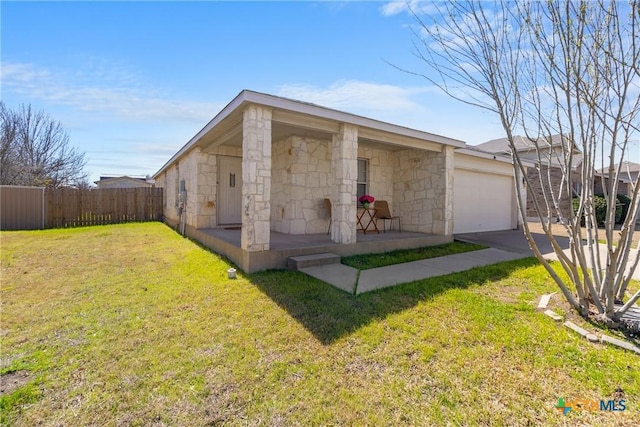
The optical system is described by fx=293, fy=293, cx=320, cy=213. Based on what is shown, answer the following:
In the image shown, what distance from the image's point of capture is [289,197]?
735 cm

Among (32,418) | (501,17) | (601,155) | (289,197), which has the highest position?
(501,17)

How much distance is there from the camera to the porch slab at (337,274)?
420 cm

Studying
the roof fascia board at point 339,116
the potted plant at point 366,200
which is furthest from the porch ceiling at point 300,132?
the potted plant at point 366,200

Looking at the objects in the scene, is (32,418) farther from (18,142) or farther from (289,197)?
(18,142)

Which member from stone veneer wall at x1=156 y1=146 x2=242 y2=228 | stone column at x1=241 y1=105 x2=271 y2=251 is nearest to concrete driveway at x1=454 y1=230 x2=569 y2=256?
stone column at x1=241 y1=105 x2=271 y2=251

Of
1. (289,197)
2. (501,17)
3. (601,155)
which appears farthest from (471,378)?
(289,197)

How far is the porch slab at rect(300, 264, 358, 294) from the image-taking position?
420 cm

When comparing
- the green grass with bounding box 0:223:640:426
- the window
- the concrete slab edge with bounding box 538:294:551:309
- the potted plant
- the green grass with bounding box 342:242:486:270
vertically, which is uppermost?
the window

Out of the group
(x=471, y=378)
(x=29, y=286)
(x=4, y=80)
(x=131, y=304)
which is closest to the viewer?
(x=471, y=378)

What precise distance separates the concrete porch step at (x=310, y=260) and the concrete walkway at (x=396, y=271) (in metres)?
0.10

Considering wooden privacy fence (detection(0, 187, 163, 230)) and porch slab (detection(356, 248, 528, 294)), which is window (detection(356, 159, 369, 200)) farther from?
wooden privacy fence (detection(0, 187, 163, 230))

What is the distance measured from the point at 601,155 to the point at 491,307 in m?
1.98

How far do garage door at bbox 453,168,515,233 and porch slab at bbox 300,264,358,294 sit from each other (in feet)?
18.7

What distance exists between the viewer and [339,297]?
375 cm
